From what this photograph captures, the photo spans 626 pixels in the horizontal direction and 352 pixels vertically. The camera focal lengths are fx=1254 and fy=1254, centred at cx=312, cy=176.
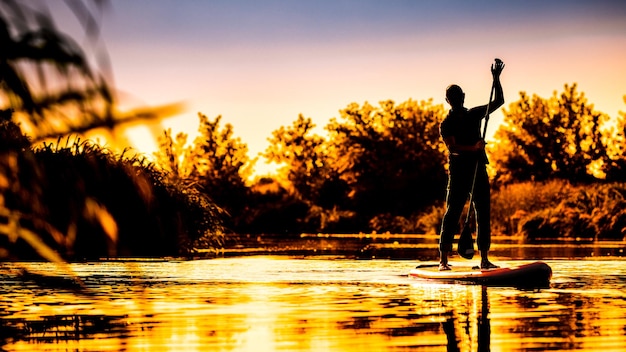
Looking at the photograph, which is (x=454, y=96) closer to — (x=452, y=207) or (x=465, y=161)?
(x=465, y=161)

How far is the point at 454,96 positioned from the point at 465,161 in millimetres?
913

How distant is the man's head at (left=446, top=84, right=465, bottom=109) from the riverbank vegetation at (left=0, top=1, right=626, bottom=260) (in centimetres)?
441

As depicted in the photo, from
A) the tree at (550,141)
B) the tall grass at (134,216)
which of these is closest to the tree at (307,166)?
the tree at (550,141)

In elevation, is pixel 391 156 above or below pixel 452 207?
above

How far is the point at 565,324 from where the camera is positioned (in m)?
9.49

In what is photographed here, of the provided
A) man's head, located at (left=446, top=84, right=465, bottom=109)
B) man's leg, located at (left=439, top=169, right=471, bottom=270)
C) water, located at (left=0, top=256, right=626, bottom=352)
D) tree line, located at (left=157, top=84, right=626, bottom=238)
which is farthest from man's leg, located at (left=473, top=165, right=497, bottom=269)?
tree line, located at (left=157, top=84, right=626, bottom=238)

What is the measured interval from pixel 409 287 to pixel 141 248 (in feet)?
39.4

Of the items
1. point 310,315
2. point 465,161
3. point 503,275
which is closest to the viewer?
point 310,315

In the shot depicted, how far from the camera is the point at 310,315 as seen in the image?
34.7ft

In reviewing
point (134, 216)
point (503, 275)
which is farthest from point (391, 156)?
point (503, 275)

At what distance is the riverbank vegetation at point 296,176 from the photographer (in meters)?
2.92

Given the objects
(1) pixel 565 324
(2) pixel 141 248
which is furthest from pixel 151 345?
(2) pixel 141 248

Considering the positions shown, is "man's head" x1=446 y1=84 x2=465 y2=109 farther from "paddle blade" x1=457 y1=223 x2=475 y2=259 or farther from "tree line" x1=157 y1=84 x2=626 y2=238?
"tree line" x1=157 y1=84 x2=626 y2=238

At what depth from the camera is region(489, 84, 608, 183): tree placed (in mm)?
93000
